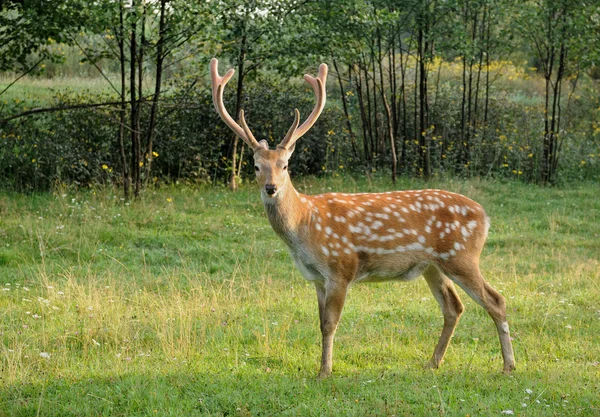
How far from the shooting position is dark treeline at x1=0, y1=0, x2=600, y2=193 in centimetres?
1262

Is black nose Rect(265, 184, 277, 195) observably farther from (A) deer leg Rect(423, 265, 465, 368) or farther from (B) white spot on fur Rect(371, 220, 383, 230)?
(A) deer leg Rect(423, 265, 465, 368)

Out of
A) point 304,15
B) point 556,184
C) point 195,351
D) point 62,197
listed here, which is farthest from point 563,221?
point 195,351

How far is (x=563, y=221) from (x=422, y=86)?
178 inches

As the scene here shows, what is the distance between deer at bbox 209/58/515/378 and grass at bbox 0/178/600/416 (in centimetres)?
43

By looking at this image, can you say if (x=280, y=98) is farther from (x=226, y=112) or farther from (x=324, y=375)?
(x=324, y=375)

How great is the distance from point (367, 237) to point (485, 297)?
94 centimetres

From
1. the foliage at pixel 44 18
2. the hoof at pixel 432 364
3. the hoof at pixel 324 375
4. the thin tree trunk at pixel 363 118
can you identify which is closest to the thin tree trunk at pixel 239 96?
the thin tree trunk at pixel 363 118

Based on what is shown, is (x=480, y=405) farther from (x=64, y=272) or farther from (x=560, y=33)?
(x=560, y=33)

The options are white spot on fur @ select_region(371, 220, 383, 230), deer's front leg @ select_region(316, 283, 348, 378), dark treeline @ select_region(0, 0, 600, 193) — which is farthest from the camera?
dark treeline @ select_region(0, 0, 600, 193)

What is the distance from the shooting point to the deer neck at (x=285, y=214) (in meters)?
5.78

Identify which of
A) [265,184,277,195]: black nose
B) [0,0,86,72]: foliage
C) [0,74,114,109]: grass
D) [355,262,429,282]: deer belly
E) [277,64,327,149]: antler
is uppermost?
[0,0,86,72]: foliage

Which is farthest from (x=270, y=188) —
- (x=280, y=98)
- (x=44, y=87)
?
(x=44, y=87)

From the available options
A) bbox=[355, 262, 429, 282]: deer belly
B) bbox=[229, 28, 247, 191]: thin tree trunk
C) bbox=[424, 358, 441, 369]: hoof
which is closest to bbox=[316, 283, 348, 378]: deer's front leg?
bbox=[355, 262, 429, 282]: deer belly

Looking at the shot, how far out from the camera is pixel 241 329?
22.1 feet
